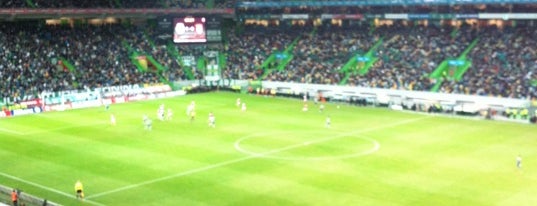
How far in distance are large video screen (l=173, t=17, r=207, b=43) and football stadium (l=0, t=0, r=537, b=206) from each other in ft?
0.44

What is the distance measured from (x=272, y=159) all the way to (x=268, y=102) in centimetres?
2745

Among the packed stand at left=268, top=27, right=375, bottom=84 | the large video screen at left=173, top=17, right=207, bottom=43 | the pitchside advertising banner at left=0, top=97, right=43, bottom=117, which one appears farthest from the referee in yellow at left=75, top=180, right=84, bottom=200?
the large video screen at left=173, top=17, right=207, bottom=43

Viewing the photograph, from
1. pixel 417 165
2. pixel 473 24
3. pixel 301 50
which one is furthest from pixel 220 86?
pixel 417 165

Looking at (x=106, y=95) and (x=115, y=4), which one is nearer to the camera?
(x=106, y=95)

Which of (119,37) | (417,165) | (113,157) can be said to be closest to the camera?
(417,165)

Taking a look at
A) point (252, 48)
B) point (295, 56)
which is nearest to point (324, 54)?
point (295, 56)

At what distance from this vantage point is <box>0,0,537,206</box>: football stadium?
33781 mm

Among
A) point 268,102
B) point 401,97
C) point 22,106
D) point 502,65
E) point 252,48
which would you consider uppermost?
point 252,48

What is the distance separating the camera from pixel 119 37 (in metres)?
80.9

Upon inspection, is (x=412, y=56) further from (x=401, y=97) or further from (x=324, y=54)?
(x=324, y=54)

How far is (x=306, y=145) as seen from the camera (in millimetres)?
43625

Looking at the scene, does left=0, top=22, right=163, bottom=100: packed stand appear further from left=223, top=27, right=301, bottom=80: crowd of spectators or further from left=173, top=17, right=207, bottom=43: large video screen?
left=223, top=27, right=301, bottom=80: crowd of spectators

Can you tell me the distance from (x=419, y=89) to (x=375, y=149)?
26.0 metres

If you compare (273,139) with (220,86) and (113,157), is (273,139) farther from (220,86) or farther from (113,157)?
(220,86)
